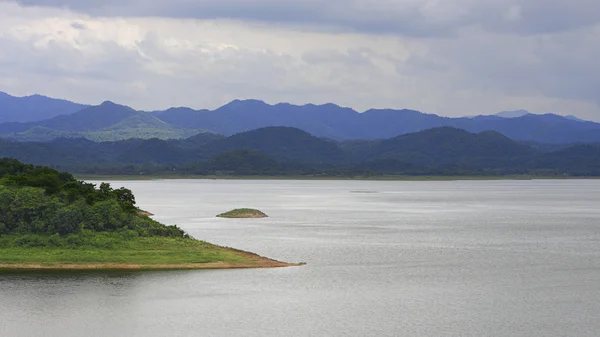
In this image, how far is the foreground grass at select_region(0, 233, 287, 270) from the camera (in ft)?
227

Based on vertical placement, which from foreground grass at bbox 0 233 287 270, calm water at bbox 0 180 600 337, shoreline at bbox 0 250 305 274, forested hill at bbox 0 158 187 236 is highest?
forested hill at bbox 0 158 187 236

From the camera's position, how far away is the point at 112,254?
71.5 meters

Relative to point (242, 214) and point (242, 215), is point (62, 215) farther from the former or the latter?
Answer: point (242, 214)

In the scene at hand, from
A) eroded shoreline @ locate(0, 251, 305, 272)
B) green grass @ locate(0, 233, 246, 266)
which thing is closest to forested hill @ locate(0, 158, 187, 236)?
green grass @ locate(0, 233, 246, 266)

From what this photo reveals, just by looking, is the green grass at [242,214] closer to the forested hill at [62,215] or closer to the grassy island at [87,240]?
→ the forested hill at [62,215]

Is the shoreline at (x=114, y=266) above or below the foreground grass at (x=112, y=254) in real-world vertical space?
below

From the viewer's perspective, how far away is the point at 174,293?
58750 millimetres

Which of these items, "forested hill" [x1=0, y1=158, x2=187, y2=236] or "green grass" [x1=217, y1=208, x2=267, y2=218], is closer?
"forested hill" [x1=0, y1=158, x2=187, y2=236]

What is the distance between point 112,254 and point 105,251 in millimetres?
1124

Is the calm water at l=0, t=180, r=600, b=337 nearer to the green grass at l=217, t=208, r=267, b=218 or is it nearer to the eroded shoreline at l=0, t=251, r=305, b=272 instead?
the eroded shoreline at l=0, t=251, r=305, b=272

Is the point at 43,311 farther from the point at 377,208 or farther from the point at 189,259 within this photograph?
the point at 377,208

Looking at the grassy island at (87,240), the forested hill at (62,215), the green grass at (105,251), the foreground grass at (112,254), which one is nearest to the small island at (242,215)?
the forested hill at (62,215)

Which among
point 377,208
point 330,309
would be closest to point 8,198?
point 330,309

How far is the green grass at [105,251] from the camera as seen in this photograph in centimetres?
6981
